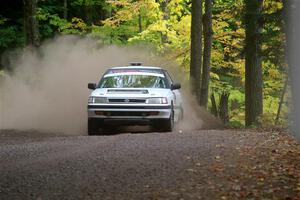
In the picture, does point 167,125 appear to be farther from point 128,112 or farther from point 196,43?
point 196,43

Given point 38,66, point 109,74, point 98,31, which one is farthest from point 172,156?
point 98,31

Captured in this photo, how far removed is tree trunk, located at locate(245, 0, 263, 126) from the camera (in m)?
19.7

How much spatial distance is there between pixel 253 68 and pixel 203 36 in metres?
7.70

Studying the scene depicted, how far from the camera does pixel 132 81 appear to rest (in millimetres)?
16453

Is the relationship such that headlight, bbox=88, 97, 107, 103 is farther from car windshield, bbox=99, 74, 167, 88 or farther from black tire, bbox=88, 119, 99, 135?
car windshield, bbox=99, 74, 167, 88

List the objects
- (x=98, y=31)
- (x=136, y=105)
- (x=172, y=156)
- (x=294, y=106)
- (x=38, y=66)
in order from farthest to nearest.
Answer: (x=98, y=31), (x=38, y=66), (x=294, y=106), (x=136, y=105), (x=172, y=156)

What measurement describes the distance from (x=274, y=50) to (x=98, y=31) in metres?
11.5

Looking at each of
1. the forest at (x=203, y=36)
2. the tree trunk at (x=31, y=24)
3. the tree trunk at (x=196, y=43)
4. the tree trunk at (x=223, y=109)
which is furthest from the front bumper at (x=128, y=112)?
the tree trunk at (x=223, y=109)

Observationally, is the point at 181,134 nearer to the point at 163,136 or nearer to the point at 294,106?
the point at 163,136

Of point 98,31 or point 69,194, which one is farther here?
point 98,31

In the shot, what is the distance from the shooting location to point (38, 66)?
24484mm

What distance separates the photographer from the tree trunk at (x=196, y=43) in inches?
902

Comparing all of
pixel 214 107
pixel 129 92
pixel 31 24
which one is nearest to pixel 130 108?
pixel 129 92

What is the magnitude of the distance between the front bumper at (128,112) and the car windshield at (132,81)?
4.22 feet
